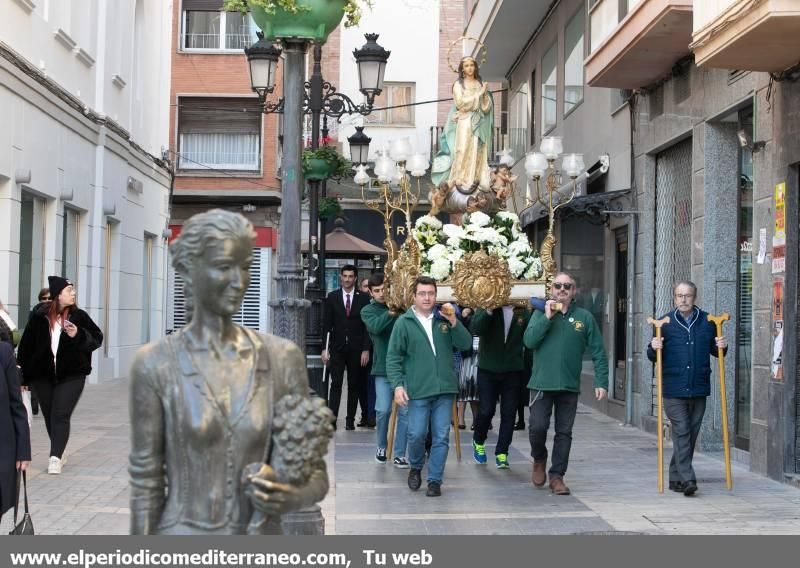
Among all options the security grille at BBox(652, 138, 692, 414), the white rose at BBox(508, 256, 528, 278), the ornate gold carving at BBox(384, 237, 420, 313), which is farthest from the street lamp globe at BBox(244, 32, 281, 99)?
the security grille at BBox(652, 138, 692, 414)

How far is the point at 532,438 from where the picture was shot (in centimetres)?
1126

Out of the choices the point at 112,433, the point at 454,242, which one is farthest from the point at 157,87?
the point at 454,242

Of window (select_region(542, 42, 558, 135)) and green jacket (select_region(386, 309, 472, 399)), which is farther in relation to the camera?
window (select_region(542, 42, 558, 135))

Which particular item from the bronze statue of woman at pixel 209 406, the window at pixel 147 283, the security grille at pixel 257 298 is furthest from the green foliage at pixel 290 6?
the security grille at pixel 257 298

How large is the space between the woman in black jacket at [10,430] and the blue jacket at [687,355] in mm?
5599

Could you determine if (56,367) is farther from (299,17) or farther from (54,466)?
(299,17)

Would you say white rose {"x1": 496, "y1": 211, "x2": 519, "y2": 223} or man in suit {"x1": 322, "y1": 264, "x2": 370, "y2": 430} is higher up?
white rose {"x1": 496, "y1": 211, "x2": 519, "y2": 223}

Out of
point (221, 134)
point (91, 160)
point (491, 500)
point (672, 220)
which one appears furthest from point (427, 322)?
point (221, 134)

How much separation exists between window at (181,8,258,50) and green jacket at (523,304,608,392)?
3257 cm

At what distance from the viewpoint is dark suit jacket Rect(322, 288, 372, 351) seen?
16469 millimetres

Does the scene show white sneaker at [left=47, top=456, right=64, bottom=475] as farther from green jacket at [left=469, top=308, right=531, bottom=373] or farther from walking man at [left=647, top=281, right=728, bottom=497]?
walking man at [left=647, top=281, right=728, bottom=497]

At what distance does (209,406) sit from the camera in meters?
3.25

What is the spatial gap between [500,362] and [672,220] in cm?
483
